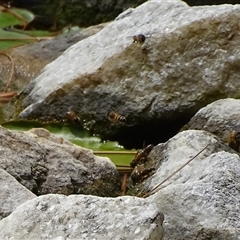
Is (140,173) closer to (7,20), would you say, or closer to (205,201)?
(205,201)

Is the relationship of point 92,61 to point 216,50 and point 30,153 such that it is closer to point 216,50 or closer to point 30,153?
point 216,50

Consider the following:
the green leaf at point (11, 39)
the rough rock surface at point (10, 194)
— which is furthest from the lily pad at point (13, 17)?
the rough rock surface at point (10, 194)

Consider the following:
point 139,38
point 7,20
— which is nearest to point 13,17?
point 7,20

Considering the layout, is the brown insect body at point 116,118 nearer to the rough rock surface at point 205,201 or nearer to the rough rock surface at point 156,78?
the rough rock surface at point 156,78

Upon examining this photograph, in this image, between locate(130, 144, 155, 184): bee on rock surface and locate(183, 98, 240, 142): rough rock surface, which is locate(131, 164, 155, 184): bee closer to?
locate(130, 144, 155, 184): bee on rock surface

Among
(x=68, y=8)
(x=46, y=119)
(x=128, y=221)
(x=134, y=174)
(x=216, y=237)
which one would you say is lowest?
(x=68, y=8)

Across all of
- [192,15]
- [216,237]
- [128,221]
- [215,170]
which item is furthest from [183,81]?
[128,221]
